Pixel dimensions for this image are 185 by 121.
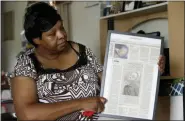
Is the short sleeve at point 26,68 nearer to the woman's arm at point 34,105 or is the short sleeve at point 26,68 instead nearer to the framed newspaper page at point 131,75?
the woman's arm at point 34,105

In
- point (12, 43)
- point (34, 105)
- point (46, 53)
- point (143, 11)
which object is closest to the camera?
point (34, 105)

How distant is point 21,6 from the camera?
2.99 meters

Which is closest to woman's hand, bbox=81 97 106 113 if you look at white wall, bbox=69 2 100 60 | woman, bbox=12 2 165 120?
woman, bbox=12 2 165 120

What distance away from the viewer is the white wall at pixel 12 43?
3.08 metres

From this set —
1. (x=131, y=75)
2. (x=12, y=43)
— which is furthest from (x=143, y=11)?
(x=12, y=43)

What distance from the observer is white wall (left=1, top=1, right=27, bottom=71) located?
3076 mm

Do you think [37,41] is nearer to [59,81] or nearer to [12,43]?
[59,81]

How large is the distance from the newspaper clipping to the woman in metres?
0.08

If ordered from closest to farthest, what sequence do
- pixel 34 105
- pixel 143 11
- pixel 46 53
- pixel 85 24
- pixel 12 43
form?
pixel 34 105
pixel 46 53
pixel 143 11
pixel 85 24
pixel 12 43

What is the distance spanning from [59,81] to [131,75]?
0.31 metres

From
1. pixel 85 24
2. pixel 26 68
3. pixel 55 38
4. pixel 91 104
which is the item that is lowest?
pixel 91 104

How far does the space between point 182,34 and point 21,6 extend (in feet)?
6.44

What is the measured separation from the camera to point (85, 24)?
239 cm

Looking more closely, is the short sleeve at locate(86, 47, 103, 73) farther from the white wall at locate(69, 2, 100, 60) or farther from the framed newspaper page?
the white wall at locate(69, 2, 100, 60)
